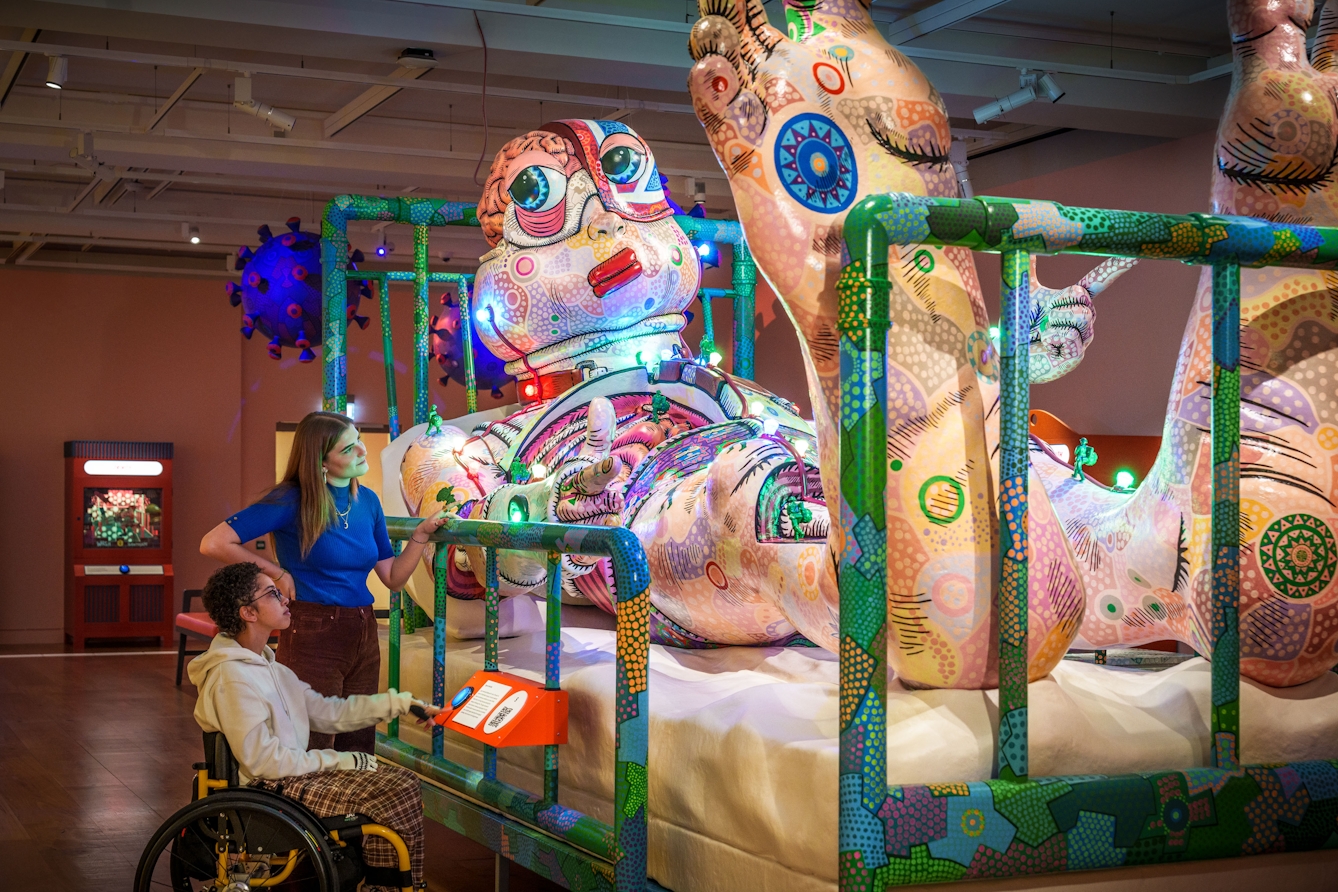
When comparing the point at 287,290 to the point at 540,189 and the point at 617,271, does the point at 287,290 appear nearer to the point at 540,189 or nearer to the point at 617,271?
the point at 540,189

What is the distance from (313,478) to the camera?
2.43 m

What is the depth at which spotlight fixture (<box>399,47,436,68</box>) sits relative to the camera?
17.3 ft

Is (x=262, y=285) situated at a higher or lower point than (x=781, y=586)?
higher

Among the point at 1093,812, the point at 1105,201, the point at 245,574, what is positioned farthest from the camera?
the point at 1105,201

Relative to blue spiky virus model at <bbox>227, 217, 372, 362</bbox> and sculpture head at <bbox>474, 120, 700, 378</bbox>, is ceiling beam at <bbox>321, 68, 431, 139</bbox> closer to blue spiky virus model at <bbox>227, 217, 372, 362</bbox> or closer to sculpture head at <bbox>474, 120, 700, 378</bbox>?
blue spiky virus model at <bbox>227, 217, 372, 362</bbox>

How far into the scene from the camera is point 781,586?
2.13 meters

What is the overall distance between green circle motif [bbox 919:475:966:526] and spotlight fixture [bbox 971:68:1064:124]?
4337 millimetres

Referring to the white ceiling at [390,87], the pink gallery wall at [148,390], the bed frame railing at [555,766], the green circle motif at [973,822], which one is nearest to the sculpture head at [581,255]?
the bed frame railing at [555,766]

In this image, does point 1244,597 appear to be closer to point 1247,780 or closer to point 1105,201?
point 1247,780

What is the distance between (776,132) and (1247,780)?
0.94m

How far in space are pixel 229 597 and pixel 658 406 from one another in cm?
111

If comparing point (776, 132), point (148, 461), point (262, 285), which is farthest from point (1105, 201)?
point (148, 461)

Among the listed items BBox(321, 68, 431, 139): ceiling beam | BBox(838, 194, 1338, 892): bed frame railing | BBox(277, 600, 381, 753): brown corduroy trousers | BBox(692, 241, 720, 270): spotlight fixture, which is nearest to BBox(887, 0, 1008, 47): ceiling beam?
BBox(321, 68, 431, 139): ceiling beam

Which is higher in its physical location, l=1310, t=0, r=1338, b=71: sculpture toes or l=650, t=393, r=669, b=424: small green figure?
l=1310, t=0, r=1338, b=71: sculpture toes
